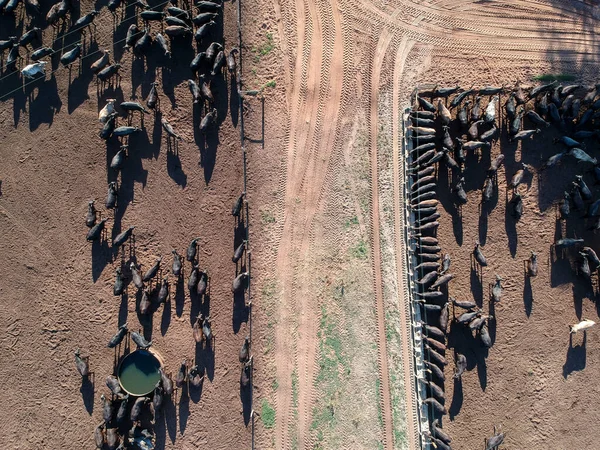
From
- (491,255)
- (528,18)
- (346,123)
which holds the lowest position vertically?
(491,255)

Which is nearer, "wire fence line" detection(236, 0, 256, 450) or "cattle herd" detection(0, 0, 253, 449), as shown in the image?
"cattle herd" detection(0, 0, 253, 449)

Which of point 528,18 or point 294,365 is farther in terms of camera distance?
point 528,18

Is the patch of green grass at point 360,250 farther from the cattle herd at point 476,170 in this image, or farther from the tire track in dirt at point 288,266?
the tire track in dirt at point 288,266

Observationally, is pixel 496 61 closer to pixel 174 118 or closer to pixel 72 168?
pixel 174 118

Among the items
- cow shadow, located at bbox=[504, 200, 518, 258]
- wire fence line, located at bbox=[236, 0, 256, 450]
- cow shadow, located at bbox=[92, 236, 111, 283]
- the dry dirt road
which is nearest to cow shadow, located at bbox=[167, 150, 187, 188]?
wire fence line, located at bbox=[236, 0, 256, 450]

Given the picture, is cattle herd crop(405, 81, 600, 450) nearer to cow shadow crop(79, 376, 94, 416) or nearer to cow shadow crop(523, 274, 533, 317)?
cow shadow crop(523, 274, 533, 317)

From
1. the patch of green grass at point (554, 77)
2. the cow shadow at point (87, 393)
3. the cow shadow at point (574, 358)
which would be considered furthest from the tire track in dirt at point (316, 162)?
the cow shadow at point (574, 358)

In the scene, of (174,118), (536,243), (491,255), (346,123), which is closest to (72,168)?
(174,118)
